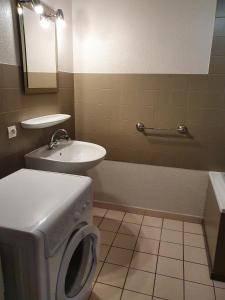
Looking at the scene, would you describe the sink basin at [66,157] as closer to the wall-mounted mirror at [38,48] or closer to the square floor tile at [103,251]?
the wall-mounted mirror at [38,48]

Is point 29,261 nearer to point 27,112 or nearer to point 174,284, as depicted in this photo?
point 27,112

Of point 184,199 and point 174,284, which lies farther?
point 184,199

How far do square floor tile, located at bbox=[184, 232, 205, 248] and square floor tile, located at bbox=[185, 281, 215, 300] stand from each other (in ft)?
1.45

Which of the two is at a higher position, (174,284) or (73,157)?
(73,157)

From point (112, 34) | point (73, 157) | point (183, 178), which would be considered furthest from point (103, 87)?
point (183, 178)

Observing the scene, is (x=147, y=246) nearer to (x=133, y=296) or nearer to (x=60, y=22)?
(x=133, y=296)

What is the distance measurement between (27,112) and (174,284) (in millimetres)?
1611

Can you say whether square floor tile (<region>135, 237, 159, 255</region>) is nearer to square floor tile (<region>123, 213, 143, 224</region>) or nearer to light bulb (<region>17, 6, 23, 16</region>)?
square floor tile (<region>123, 213, 143, 224</region>)

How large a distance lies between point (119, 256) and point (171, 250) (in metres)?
0.45

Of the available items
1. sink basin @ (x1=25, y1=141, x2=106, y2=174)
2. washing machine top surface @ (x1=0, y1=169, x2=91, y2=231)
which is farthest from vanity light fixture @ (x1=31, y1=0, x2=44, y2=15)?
washing machine top surface @ (x1=0, y1=169, x2=91, y2=231)

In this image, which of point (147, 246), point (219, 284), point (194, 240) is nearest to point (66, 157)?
point (147, 246)

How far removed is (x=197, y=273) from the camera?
5.65 feet

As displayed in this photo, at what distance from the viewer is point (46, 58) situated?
1843 millimetres

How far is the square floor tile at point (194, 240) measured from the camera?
2039mm
